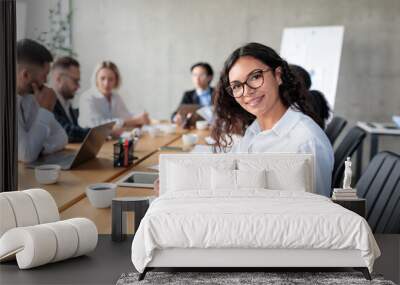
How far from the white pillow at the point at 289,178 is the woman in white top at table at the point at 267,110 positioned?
0.37 metres

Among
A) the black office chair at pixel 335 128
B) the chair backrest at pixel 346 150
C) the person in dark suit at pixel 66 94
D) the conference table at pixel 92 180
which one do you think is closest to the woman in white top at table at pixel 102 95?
the person in dark suit at pixel 66 94

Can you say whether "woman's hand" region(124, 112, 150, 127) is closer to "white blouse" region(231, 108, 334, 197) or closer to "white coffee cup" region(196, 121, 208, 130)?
"white coffee cup" region(196, 121, 208, 130)

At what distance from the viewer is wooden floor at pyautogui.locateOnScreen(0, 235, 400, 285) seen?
118 centimetres

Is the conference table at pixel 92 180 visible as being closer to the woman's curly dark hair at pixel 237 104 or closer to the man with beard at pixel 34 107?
the man with beard at pixel 34 107

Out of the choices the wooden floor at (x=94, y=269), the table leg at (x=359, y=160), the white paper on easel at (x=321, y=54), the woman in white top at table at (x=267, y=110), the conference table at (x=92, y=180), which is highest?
the white paper on easel at (x=321, y=54)

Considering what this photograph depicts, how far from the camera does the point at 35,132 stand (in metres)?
3.03

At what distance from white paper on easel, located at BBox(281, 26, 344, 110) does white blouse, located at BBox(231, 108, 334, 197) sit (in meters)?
4.26

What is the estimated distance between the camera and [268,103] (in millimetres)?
1920

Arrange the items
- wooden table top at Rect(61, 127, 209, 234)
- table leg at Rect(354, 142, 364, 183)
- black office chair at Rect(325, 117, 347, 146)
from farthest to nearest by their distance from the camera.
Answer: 1. table leg at Rect(354, 142, 364, 183)
2. black office chair at Rect(325, 117, 347, 146)
3. wooden table top at Rect(61, 127, 209, 234)

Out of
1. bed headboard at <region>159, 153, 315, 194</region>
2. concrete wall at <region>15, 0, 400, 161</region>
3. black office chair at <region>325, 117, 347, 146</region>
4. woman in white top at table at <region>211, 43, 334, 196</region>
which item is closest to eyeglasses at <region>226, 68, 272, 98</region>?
woman in white top at table at <region>211, 43, 334, 196</region>

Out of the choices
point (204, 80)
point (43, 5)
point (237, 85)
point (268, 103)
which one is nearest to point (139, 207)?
point (237, 85)

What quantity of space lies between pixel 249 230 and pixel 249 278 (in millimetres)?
127

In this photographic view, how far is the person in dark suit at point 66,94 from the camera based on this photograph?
3598mm

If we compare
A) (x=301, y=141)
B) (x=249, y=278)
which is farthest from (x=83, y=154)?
(x=249, y=278)
